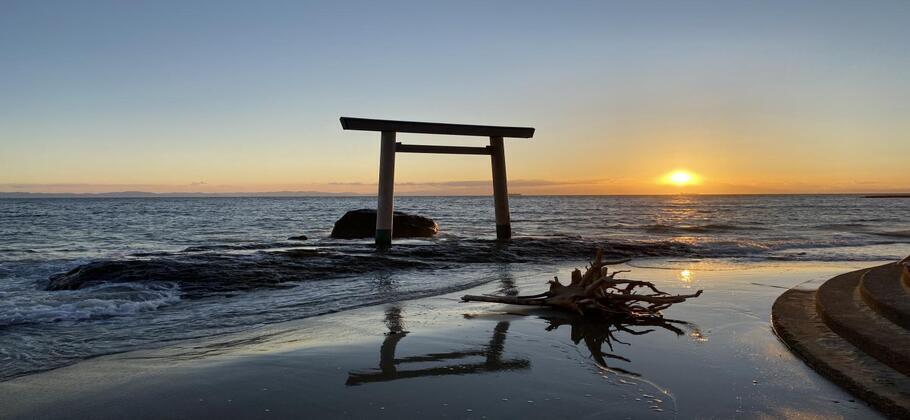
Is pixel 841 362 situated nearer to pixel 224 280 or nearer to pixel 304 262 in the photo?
pixel 224 280

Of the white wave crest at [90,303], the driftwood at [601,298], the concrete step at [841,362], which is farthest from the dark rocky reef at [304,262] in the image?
the concrete step at [841,362]

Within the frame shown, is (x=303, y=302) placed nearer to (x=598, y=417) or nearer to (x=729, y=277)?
(x=598, y=417)

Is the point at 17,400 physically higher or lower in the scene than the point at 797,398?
lower

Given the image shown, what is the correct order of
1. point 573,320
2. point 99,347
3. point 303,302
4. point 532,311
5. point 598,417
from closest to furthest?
point 598,417
point 99,347
point 573,320
point 532,311
point 303,302

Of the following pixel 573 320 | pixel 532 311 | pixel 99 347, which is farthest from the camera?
pixel 532 311

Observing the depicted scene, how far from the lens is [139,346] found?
541 centimetres

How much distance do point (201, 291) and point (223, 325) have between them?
296 cm

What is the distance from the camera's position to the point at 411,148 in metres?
15.1

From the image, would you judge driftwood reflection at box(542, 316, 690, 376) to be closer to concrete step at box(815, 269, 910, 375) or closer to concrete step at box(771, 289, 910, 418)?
concrete step at box(771, 289, 910, 418)

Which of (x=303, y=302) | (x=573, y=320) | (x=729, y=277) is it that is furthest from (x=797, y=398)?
(x=729, y=277)

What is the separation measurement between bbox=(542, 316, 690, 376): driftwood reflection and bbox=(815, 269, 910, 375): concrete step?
124 cm

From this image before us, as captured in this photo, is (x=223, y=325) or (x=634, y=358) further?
(x=223, y=325)

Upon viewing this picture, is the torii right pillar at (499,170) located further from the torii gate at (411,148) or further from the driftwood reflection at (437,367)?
the driftwood reflection at (437,367)

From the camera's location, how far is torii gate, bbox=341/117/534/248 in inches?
570
